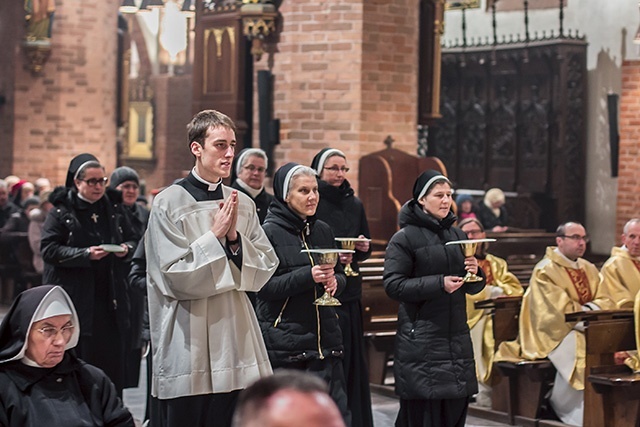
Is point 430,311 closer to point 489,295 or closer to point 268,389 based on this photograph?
point 489,295

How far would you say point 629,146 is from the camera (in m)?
17.6

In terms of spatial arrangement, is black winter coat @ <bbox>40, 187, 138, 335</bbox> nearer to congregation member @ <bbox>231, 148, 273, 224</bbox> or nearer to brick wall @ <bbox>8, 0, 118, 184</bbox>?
congregation member @ <bbox>231, 148, 273, 224</bbox>

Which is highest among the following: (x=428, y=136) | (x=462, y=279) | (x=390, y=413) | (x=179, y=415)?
(x=428, y=136)

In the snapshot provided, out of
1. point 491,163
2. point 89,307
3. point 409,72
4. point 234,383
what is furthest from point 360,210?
point 491,163

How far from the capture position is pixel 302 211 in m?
6.64

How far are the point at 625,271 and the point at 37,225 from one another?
25.7 feet

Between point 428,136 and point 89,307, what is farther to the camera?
point 428,136

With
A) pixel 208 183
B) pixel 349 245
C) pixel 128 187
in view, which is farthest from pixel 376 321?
pixel 208 183

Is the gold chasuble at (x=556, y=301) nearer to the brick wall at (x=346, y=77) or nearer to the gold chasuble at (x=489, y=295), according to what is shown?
the gold chasuble at (x=489, y=295)

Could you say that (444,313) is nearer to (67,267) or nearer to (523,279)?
(67,267)

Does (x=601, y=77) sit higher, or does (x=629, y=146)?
(x=601, y=77)

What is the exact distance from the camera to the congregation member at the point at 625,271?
29.3ft

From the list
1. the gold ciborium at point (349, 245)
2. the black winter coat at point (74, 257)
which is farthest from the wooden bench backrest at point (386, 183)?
the gold ciborium at point (349, 245)

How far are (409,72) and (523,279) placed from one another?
91.0 inches
